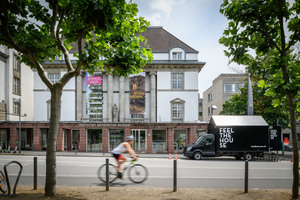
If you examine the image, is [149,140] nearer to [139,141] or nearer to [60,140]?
[139,141]

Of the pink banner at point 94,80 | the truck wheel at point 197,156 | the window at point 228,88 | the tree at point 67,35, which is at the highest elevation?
the window at point 228,88

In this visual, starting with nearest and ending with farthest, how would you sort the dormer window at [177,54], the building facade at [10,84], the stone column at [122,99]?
the stone column at [122,99] < the dormer window at [177,54] < the building facade at [10,84]

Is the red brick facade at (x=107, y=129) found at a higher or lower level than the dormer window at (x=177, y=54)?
lower

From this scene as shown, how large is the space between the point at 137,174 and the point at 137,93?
22658 mm

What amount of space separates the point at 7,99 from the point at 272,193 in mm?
37740

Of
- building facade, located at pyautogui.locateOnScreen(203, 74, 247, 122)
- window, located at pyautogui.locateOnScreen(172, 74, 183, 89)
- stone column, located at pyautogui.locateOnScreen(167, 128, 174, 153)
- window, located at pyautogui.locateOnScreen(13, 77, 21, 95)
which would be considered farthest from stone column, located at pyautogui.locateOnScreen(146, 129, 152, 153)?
building facade, located at pyautogui.locateOnScreen(203, 74, 247, 122)

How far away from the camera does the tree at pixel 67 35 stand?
5.70 m

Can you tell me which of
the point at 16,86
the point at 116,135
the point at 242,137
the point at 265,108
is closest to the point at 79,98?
the point at 116,135

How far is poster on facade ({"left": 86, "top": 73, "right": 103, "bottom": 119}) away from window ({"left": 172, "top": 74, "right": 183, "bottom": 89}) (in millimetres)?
9355

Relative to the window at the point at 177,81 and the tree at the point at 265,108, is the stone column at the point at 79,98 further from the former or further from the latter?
the tree at the point at 265,108

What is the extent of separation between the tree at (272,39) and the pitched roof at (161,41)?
26106mm

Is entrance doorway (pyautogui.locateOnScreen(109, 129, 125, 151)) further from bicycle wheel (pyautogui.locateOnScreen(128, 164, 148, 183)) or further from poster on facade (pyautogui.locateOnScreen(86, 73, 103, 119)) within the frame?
bicycle wheel (pyautogui.locateOnScreen(128, 164, 148, 183))

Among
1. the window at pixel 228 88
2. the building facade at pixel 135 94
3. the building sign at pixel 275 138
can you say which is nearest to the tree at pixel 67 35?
the building sign at pixel 275 138

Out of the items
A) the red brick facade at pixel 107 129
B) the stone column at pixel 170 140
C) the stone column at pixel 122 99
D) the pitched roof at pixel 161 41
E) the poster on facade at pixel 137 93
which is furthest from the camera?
the pitched roof at pixel 161 41
